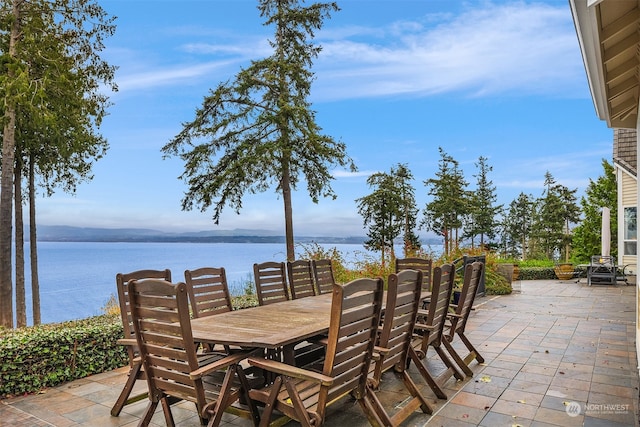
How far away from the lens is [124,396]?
11.1 feet

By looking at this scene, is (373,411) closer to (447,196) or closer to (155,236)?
(447,196)

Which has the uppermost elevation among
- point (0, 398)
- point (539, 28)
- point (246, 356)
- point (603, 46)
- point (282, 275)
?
point (539, 28)

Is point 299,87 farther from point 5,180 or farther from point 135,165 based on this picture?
point 5,180

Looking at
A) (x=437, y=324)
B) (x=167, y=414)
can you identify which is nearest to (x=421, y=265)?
(x=437, y=324)

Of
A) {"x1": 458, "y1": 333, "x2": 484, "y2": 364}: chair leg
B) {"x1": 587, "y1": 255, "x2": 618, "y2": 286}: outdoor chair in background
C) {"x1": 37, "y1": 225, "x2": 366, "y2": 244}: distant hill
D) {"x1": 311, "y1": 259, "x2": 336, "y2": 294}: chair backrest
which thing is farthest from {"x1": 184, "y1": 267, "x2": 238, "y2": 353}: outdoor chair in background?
{"x1": 37, "y1": 225, "x2": 366, "y2": 244}: distant hill

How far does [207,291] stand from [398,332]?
1890 mm

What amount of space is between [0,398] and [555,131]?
75.7ft

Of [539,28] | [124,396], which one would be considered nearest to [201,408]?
[124,396]

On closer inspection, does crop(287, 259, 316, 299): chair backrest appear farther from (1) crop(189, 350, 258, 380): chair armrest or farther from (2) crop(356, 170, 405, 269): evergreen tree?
(2) crop(356, 170, 405, 269): evergreen tree

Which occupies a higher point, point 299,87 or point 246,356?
point 299,87

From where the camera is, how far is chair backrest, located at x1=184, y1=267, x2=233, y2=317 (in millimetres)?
3912

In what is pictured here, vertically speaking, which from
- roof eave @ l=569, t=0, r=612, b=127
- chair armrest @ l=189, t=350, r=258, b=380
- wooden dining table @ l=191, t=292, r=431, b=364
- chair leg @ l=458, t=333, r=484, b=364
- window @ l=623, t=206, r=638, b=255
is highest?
roof eave @ l=569, t=0, r=612, b=127

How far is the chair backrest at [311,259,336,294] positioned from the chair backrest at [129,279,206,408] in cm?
281

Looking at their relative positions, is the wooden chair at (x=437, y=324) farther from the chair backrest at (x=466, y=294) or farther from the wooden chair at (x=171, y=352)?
the wooden chair at (x=171, y=352)
